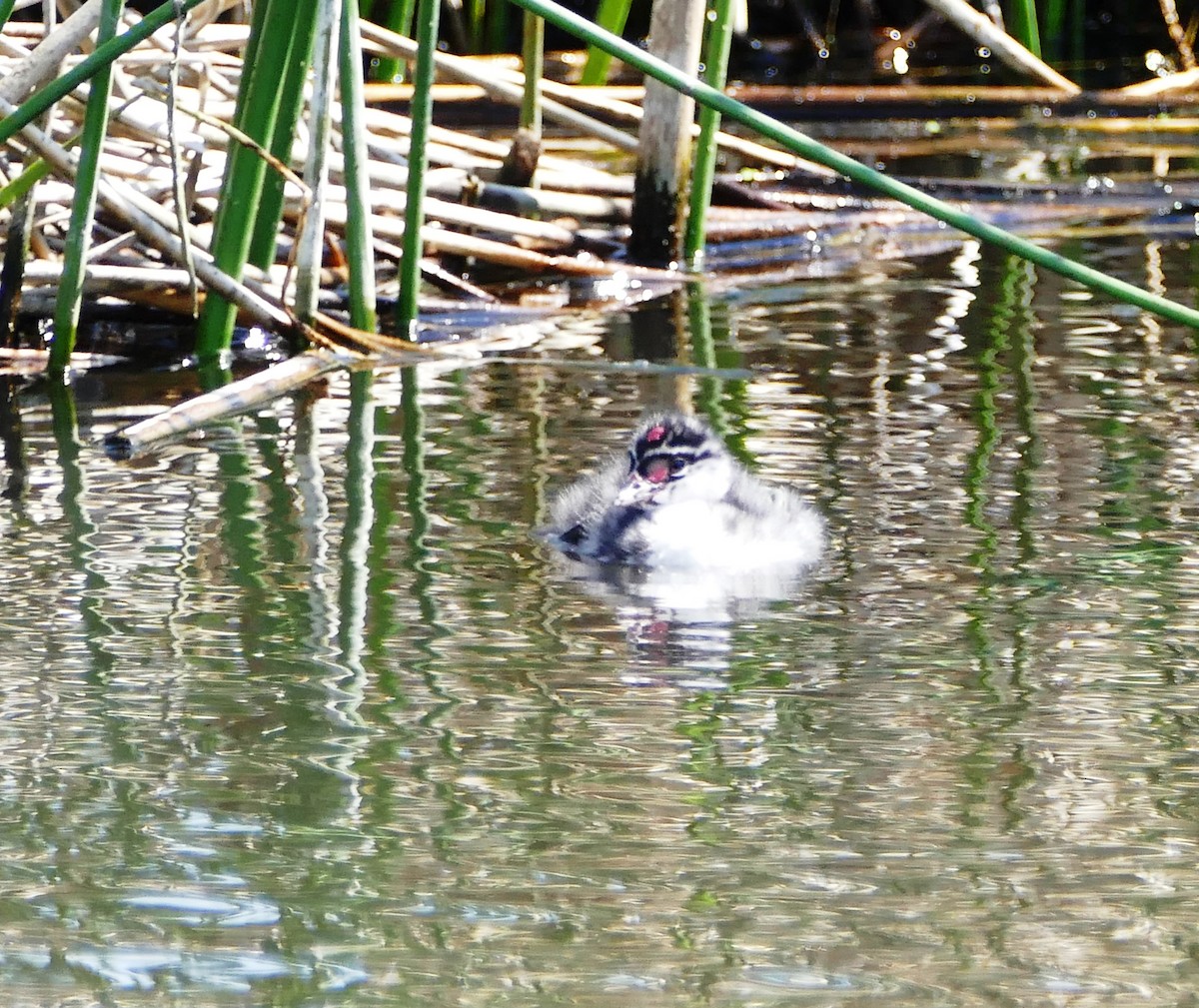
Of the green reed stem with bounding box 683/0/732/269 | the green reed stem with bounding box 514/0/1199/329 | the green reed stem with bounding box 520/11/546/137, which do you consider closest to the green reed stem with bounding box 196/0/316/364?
the green reed stem with bounding box 520/11/546/137

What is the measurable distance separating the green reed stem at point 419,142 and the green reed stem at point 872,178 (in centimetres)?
196

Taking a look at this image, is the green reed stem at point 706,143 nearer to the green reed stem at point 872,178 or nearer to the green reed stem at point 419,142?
the green reed stem at point 419,142

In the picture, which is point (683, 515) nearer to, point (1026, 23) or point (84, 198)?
point (84, 198)

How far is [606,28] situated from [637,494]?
18.9 ft

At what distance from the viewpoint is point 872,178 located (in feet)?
12.3

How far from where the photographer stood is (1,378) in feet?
19.8

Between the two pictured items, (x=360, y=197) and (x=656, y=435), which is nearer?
(x=656, y=435)

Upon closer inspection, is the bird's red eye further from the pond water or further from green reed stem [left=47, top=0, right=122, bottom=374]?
green reed stem [left=47, top=0, right=122, bottom=374]

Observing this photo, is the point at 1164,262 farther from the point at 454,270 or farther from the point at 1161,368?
the point at 454,270

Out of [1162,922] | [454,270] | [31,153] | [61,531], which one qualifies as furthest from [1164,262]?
[1162,922]

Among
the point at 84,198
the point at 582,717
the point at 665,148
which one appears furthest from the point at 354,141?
the point at 582,717

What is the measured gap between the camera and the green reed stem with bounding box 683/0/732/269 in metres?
6.81

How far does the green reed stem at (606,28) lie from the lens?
969 centimetres

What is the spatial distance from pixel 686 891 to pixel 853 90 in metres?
9.22
